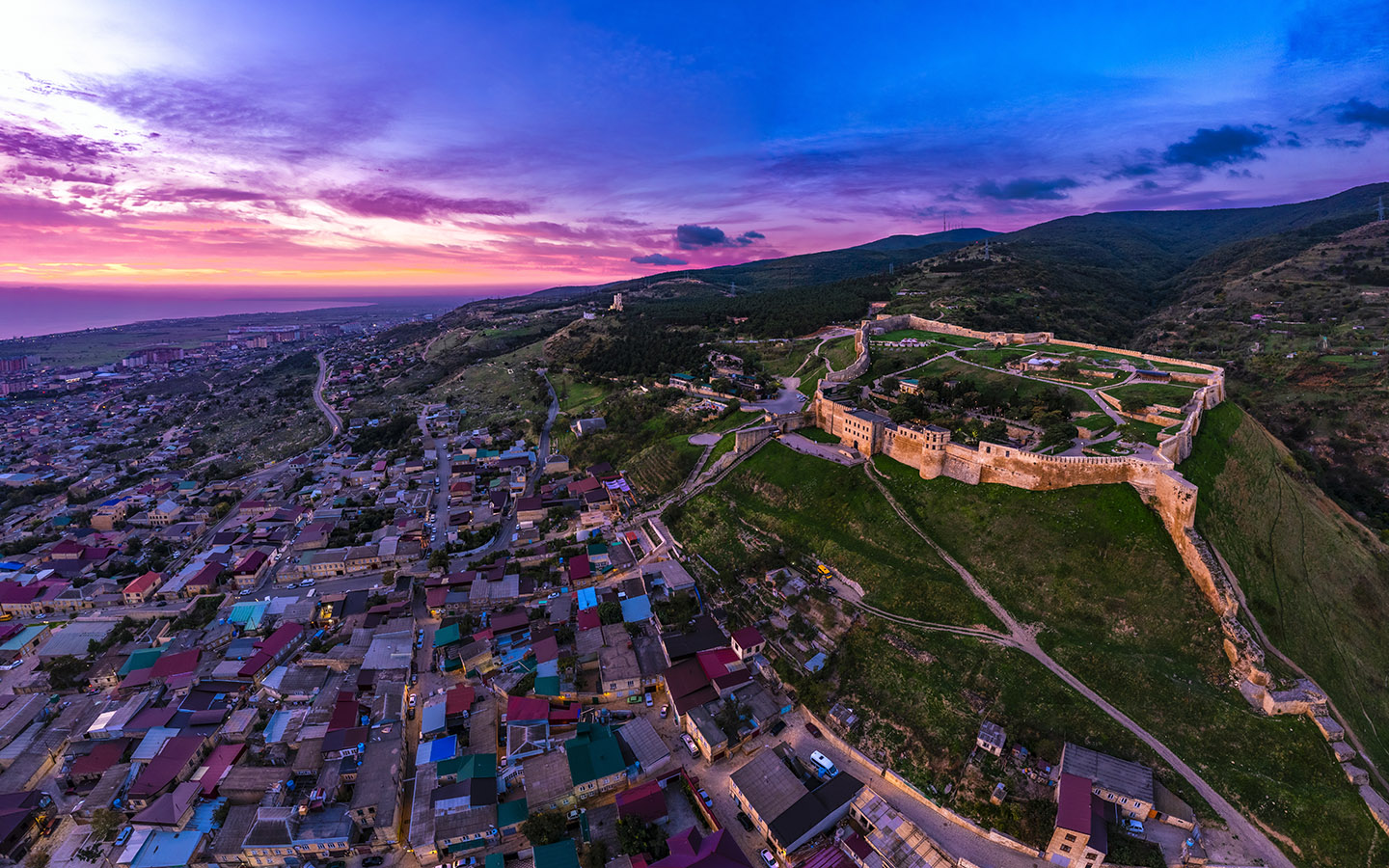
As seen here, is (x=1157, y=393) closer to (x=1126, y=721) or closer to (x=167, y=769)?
(x=1126, y=721)

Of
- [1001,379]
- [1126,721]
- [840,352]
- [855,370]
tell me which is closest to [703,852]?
[1126,721]

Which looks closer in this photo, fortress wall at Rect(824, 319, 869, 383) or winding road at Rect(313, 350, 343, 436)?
fortress wall at Rect(824, 319, 869, 383)

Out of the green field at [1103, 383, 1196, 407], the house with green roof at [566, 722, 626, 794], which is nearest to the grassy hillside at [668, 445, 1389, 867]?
the house with green roof at [566, 722, 626, 794]

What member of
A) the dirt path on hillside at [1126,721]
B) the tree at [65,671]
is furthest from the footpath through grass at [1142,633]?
the tree at [65,671]

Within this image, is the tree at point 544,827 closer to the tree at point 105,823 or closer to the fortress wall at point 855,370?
the tree at point 105,823

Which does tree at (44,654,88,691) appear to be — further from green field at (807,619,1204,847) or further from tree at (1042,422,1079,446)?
tree at (1042,422,1079,446)

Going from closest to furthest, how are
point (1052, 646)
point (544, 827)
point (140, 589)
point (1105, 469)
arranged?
point (544, 827)
point (1052, 646)
point (1105, 469)
point (140, 589)
